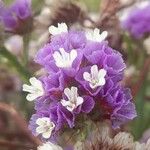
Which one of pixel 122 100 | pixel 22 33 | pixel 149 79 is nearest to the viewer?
pixel 122 100

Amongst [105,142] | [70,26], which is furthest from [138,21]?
[105,142]

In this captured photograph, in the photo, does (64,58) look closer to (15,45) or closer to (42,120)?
(42,120)

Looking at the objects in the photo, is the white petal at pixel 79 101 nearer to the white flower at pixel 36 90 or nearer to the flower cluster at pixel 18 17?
the white flower at pixel 36 90

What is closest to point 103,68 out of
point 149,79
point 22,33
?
point 22,33

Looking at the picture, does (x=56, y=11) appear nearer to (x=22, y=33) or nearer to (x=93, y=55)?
(x=22, y=33)

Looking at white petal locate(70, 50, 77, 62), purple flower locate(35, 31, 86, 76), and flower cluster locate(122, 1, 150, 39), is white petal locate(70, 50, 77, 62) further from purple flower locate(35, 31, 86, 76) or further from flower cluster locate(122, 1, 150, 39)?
flower cluster locate(122, 1, 150, 39)
